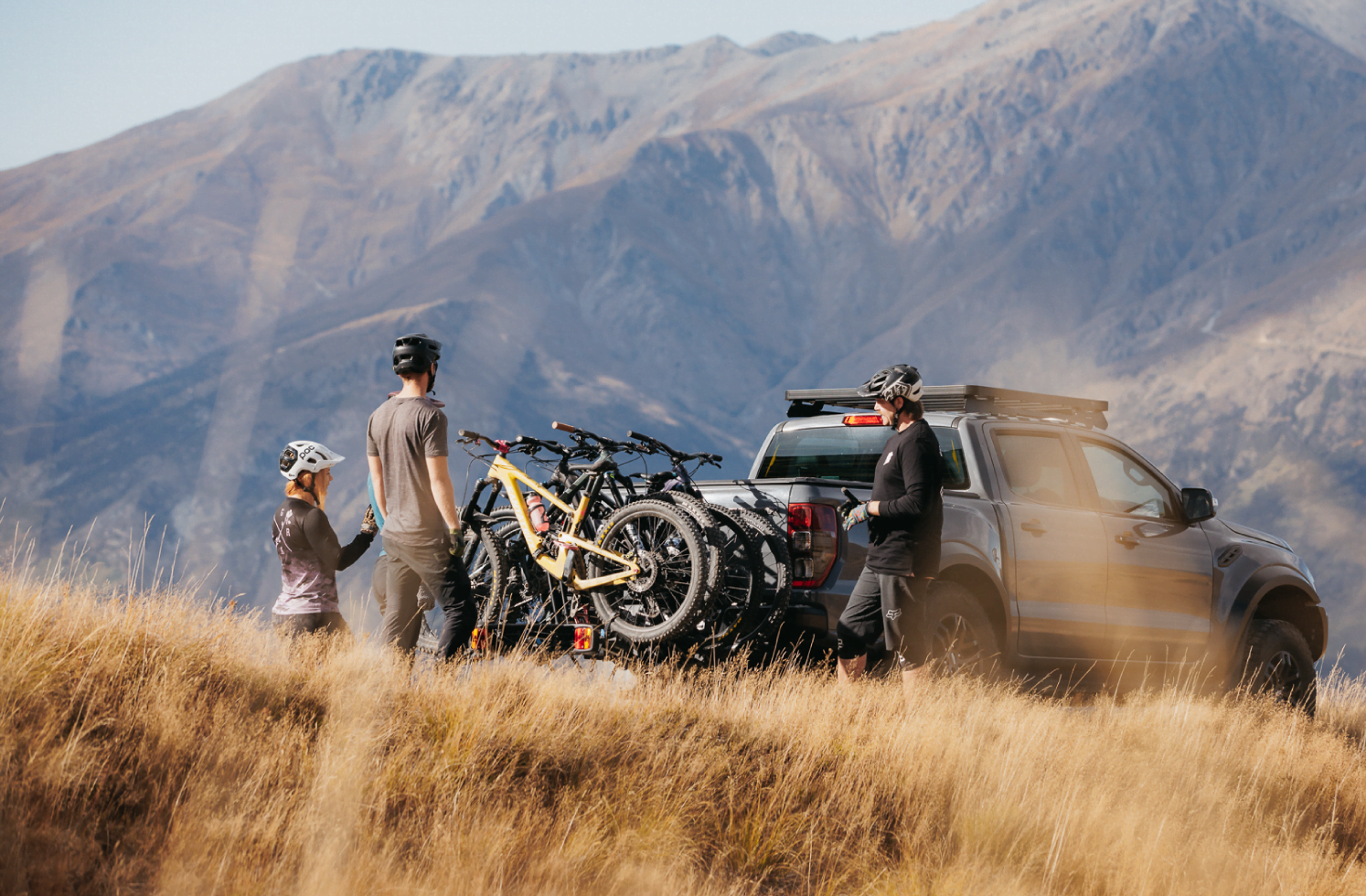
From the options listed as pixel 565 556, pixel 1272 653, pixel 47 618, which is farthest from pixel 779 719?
pixel 1272 653

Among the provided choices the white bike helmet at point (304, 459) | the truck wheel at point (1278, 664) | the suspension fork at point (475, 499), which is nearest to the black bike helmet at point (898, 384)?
the suspension fork at point (475, 499)

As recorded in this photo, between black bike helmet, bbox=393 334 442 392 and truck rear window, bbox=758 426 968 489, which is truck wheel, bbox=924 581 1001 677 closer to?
truck rear window, bbox=758 426 968 489

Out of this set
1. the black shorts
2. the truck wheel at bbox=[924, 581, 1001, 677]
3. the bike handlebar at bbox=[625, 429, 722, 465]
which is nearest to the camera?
the black shorts

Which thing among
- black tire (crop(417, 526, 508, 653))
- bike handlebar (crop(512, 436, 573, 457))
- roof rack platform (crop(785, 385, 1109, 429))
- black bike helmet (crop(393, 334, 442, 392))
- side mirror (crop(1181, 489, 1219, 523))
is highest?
roof rack platform (crop(785, 385, 1109, 429))

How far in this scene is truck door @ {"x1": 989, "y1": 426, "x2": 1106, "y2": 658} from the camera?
7168 millimetres

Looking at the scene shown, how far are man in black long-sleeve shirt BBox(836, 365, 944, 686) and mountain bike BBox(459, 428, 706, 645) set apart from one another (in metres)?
0.84

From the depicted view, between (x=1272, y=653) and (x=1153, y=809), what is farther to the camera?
(x=1272, y=653)

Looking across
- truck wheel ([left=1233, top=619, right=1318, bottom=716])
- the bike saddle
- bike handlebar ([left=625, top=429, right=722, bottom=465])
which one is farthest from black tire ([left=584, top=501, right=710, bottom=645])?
truck wheel ([left=1233, top=619, right=1318, bottom=716])

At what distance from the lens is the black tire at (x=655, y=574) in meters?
6.20

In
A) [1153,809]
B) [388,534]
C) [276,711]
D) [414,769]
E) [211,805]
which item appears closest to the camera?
[211,805]

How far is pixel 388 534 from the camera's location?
241 inches

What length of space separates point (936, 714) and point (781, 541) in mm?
1207

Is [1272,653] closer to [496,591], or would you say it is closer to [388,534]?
[496,591]

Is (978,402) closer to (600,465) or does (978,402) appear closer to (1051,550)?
(1051,550)
